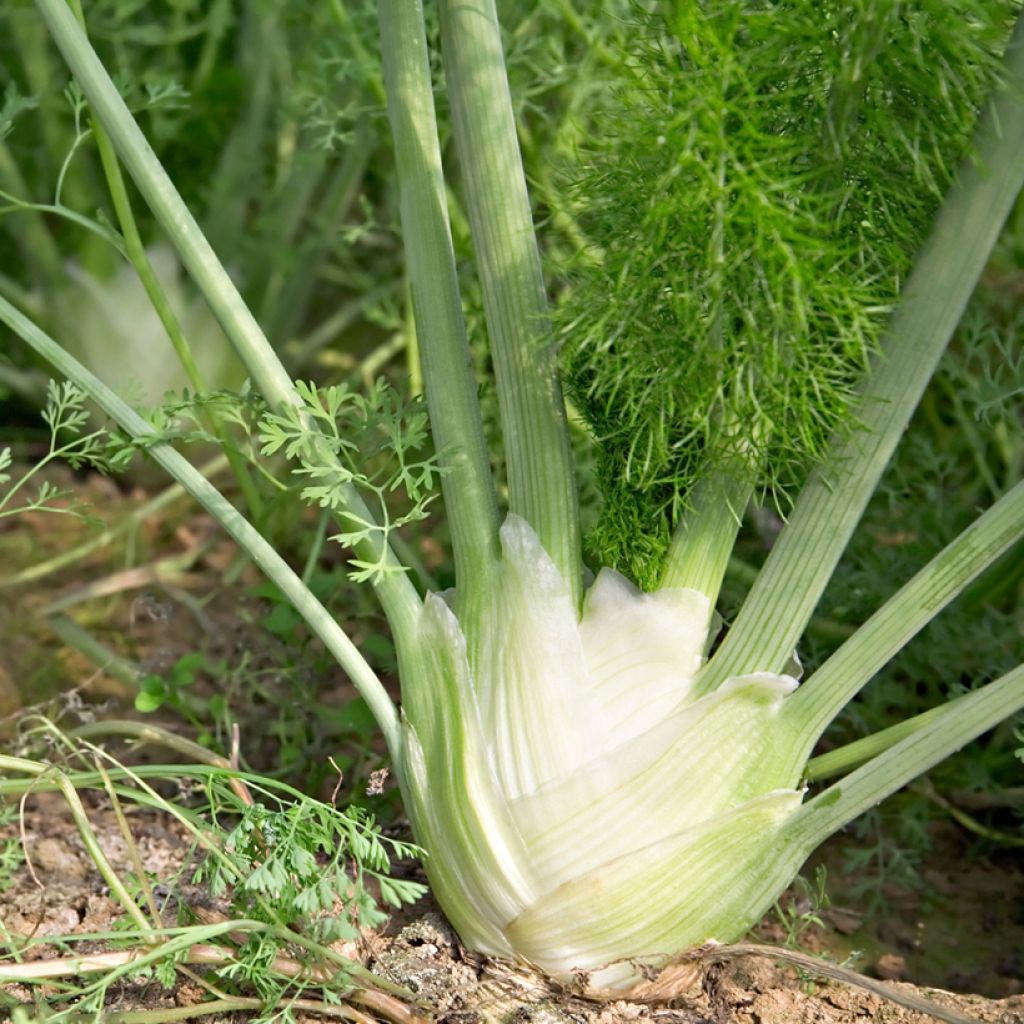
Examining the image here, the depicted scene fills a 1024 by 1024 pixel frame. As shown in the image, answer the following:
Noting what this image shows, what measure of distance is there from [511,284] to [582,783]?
394 millimetres

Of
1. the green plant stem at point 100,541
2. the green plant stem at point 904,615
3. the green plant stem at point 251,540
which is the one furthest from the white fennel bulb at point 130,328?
the green plant stem at point 904,615

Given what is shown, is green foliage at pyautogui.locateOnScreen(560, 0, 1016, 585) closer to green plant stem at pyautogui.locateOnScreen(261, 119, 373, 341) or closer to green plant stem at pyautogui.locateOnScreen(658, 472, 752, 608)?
green plant stem at pyautogui.locateOnScreen(658, 472, 752, 608)

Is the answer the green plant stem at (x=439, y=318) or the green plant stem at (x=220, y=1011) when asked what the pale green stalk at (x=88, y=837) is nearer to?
the green plant stem at (x=220, y=1011)

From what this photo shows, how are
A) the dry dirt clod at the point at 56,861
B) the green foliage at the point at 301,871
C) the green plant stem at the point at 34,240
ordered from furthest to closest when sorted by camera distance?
the green plant stem at the point at 34,240 → the dry dirt clod at the point at 56,861 → the green foliage at the point at 301,871

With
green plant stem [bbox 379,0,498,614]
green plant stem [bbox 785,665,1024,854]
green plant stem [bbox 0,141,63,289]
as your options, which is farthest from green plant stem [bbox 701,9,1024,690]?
green plant stem [bbox 0,141,63,289]

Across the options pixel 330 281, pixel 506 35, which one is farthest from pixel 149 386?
pixel 506 35

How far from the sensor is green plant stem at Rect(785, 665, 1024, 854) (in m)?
0.91

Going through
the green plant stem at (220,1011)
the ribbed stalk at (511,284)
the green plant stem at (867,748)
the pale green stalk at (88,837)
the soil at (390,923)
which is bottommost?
the soil at (390,923)

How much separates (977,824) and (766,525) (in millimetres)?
397

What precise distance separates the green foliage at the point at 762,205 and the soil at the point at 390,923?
40 centimetres

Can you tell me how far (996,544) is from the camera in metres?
0.94

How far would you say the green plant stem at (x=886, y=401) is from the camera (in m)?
0.90

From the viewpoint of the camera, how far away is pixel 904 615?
949mm

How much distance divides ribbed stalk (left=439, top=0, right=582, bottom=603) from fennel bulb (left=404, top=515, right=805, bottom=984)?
4 centimetres
